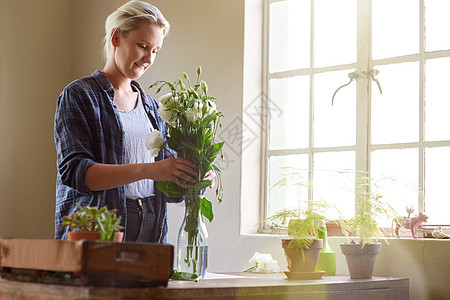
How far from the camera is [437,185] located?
9.58 feet

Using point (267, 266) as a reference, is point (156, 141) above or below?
above

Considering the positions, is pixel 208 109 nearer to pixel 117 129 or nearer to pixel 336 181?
pixel 117 129

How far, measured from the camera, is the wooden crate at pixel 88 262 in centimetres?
143

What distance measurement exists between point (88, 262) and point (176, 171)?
25.9 inches

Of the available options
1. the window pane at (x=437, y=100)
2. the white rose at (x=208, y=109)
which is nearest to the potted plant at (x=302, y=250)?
the white rose at (x=208, y=109)

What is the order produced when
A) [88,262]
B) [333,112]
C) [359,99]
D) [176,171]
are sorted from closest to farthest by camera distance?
[88,262]
[176,171]
[359,99]
[333,112]

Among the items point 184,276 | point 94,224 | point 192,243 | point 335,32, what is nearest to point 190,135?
point 192,243

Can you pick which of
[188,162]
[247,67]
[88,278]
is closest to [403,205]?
[247,67]

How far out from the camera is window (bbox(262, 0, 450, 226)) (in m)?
2.98

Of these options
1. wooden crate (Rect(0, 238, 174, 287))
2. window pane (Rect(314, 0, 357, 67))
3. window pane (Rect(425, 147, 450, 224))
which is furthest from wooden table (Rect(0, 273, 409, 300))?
window pane (Rect(314, 0, 357, 67))

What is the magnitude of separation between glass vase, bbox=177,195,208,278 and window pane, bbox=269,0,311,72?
165 cm

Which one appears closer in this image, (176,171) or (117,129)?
(176,171)

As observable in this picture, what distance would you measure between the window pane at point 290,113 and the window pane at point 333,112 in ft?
0.22

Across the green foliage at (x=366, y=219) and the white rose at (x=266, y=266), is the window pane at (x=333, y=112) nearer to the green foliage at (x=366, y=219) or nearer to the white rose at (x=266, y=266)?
the green foliage at (x=366, y=219)
